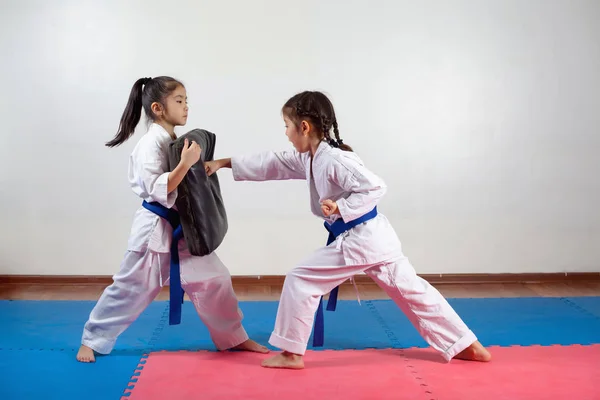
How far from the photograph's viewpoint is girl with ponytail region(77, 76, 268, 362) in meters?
3.16

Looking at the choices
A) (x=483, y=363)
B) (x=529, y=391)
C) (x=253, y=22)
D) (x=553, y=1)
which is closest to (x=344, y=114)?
(x=253, y=22)

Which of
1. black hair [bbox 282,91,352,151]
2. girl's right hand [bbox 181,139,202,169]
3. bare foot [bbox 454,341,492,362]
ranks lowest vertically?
bare foot [bbox 454,341,492,362]

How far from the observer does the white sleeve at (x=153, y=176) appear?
119 inches

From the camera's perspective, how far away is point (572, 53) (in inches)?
193

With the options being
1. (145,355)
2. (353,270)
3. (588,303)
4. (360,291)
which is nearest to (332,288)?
(353,270)

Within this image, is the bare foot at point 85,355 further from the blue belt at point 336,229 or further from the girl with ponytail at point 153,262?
the blue belt at point 336,229

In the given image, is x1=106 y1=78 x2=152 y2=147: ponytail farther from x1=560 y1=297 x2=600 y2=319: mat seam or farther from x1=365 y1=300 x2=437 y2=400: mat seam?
x1=560 y1=297 x2=600 y2=319: mat seam

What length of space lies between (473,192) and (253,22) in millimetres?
1991

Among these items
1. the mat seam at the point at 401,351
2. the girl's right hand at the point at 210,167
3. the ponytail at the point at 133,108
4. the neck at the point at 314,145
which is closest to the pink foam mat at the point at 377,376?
the mat seam at the point at 401,351

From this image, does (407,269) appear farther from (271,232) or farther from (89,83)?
(89,83)

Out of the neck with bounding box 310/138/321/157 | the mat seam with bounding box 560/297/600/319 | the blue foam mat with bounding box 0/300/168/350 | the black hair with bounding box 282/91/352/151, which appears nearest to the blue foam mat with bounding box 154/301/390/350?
the blue foam mat with bounding box 0/300/168/350

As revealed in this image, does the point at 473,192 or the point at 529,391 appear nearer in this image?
the point at 529,391

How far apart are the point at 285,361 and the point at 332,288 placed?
40cm

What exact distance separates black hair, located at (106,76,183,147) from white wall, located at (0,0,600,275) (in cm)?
144
